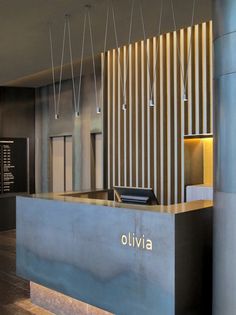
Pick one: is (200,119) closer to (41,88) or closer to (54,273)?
(54,273)

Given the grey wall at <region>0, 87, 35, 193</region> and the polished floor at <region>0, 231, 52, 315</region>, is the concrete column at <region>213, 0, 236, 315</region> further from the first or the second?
the grey wall at <region>0, 87, 35, 193</region>

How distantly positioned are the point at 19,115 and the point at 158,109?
551 centimetres

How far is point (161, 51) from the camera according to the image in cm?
680

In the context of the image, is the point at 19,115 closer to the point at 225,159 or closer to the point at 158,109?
the point at 158,109

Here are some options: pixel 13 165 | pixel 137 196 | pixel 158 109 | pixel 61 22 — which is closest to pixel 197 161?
pixel 158 109

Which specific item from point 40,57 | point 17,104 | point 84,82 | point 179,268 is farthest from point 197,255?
point 17,104

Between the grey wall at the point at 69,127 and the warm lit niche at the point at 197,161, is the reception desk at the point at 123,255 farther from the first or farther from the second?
the grey wall at the point at 69,127

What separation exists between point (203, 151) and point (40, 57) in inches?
135

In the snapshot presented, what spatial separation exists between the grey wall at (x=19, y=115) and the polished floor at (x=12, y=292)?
4367mm

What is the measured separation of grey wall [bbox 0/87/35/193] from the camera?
10.8m

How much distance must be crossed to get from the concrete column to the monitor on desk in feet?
3.76

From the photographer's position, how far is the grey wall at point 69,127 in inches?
368

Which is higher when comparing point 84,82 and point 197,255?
point 84,82

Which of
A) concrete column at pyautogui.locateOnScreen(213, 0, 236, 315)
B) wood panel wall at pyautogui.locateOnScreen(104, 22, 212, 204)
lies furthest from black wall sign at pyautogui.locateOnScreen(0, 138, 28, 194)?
concrete column at pyautogui.locateOnScreen(213, 0, 236, 315)
